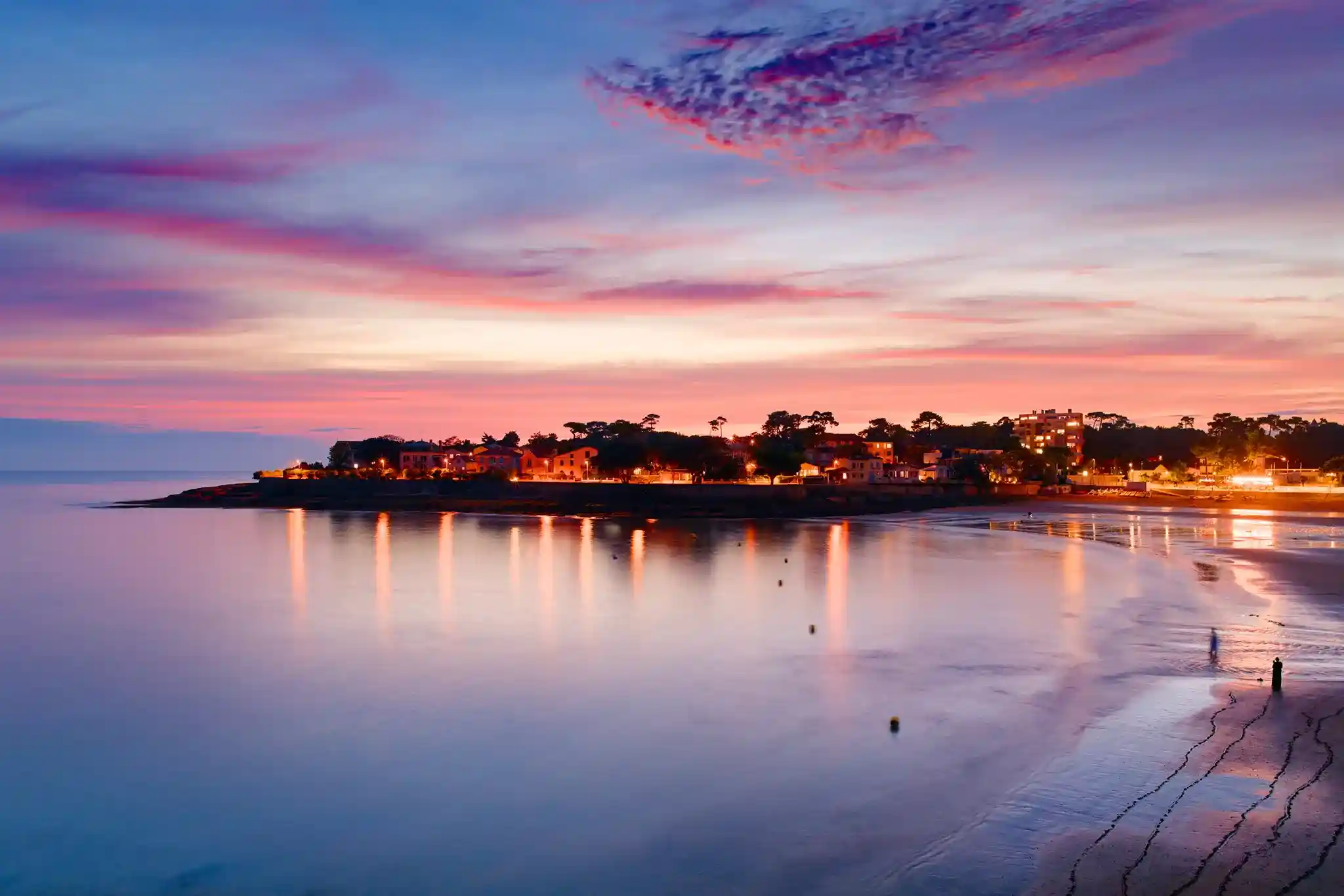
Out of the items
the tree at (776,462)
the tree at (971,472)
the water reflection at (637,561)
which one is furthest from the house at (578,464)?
the water reflection at (637,561)

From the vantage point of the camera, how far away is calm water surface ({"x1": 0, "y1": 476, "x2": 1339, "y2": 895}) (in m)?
12.3

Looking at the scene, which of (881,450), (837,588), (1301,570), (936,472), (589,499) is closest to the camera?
(837,588)

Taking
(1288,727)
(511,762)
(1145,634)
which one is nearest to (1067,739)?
(1288,727)

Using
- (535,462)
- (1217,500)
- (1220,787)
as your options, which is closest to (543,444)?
(535,462)

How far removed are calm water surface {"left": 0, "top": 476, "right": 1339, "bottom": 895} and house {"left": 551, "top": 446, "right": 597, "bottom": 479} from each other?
97.1 meters

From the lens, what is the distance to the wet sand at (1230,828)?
955 centimetres

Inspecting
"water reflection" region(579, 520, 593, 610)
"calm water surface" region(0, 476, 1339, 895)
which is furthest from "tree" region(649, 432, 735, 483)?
"calm water surface" region(0, 476, 1339, 895)

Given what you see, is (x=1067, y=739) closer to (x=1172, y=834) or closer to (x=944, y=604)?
(x=1172, y=834)

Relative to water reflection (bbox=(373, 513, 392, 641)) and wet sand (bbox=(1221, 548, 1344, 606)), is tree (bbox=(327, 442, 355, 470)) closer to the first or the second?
water reflection (bbox=(373, 513, 392, 641))

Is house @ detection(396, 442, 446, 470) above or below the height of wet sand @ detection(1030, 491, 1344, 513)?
above

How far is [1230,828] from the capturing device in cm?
1080

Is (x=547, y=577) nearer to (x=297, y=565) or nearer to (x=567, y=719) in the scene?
(x=297, y=565)

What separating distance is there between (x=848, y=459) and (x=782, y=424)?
147 feet

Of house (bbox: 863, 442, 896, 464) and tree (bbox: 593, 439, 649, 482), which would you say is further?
house (bbox: 863, 442, 896, 464)
